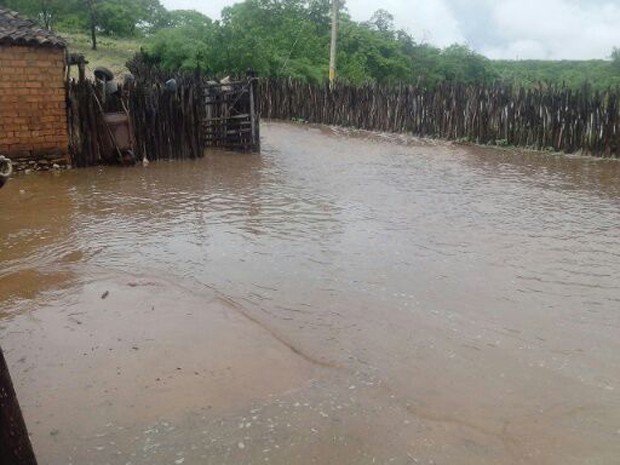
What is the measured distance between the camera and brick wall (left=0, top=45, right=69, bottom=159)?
8828 mm

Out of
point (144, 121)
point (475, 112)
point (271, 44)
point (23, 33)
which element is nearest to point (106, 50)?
point (271, 44)

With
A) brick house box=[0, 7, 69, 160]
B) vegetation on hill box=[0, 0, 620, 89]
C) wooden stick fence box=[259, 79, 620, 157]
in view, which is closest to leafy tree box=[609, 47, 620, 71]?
vegetation on hill box=[0, 0, 620, 89]

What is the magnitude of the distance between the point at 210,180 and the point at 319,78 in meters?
19.1

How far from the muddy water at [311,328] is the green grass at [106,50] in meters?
17.4

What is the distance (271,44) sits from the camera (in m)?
27.4

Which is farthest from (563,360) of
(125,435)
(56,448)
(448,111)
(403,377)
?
(448,111)

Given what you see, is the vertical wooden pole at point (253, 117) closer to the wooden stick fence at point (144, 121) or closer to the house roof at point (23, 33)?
the wooden stick fence at point (144, 121)

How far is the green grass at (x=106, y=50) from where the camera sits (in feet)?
77.3

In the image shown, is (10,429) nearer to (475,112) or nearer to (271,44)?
(475,112)

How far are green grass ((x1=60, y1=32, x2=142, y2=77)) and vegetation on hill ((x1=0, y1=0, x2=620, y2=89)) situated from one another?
52 millimetres

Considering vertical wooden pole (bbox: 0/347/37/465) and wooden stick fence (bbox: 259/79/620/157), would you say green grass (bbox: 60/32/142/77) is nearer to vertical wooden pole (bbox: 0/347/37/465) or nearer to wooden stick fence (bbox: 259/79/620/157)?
wooden stick fence (bbox: 259/79/620/157)

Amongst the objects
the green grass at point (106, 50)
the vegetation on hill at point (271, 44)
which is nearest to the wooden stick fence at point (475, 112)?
the vegetation on hill at point (271, 44)

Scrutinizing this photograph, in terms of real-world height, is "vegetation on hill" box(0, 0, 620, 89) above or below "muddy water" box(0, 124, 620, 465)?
above

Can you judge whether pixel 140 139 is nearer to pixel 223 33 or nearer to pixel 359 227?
pixel 359 227
